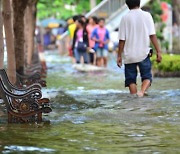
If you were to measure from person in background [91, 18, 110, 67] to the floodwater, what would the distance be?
11.9 metres

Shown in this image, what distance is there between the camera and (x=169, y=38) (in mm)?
36719

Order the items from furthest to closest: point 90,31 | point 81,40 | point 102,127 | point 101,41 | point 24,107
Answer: point 90,31
point 101,41
point 81,40
point 24,107
point 102,127

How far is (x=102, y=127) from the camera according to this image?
930 centimetres

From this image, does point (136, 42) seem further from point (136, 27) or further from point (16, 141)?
point (16, 141)

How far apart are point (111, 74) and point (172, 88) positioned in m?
6.92

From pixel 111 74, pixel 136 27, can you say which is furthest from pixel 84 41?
pixel 136 27

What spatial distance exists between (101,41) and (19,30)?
10881mm

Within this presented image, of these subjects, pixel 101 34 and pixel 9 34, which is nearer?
pixel 9 34

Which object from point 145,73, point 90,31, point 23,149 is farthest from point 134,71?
point 90,31

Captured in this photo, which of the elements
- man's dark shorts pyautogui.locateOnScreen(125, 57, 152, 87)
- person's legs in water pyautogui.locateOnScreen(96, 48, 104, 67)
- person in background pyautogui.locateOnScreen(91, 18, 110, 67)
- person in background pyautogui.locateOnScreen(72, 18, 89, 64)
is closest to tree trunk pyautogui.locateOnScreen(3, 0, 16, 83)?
man's dark shorts pyautogui.locateOnScreen(125, 57, 152, 87)

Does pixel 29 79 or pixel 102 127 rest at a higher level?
pixel 29 79

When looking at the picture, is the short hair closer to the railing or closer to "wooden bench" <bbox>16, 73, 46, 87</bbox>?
"wooden bench" <bbox>16, 73, 46, 87</bbox>

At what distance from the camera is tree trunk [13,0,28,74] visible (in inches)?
591

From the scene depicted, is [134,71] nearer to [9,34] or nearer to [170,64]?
[9,34]
